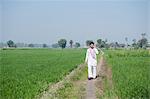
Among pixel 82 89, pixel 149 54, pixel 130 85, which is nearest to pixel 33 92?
pixel 82 89

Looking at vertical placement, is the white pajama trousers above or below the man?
below

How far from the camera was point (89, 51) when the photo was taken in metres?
11.6

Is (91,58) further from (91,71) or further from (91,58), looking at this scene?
(91,71)

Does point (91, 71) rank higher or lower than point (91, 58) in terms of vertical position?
lower

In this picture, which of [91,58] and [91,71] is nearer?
[91,58]

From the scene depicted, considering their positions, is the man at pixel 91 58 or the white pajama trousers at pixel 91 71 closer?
the man at pixel 91 58

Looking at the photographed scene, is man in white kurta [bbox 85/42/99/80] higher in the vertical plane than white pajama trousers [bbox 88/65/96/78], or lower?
higher

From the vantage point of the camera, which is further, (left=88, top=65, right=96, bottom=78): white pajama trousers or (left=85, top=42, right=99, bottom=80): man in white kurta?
(left=88, top=65, right=96, bottom=78): white pajama trousers

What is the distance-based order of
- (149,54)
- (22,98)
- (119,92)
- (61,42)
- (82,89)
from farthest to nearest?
1. (61,42)
2. (149,54)
3. (82,89)
4. (119,92)
5. (22,98)

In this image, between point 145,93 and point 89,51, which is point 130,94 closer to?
point 145,93

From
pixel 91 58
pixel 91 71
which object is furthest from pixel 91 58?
pixel 91 71

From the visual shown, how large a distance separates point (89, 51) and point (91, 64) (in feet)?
1.77

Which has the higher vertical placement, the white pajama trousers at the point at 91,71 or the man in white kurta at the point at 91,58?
the man in white kurta at the point at 91,58

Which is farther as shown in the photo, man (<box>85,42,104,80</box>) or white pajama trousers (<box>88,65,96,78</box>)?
white pajama trousers (<box>88,65,96,78</box>)
